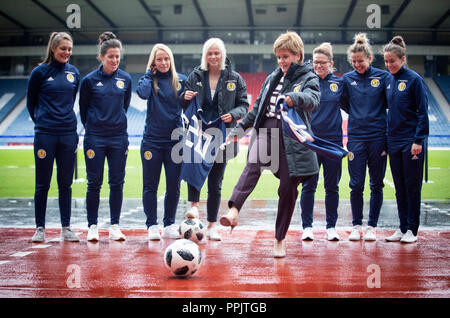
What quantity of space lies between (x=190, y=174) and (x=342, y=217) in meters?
3.24

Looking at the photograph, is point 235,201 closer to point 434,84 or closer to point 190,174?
point 190,174

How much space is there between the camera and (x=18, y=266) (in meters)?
4.64

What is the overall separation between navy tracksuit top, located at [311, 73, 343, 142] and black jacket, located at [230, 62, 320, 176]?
104 centimetres

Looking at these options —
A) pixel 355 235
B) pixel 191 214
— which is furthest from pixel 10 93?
pixel 355 235

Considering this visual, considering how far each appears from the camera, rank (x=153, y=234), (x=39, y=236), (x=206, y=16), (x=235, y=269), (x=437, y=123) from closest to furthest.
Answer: (x=235, y=269)
(x=39, y=236)
(x=153, y=234)
(x=437, y=123)
(x=206, y=16)

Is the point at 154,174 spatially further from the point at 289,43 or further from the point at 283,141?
the point at 289,43

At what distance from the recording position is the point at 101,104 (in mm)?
5977

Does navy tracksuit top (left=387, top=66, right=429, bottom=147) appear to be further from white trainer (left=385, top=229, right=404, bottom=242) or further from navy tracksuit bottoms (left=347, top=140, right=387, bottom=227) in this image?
white trainer (left=385, top=229, right=404, bottom=242)

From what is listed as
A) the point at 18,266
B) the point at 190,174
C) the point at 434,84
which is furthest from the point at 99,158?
the point at 434,84

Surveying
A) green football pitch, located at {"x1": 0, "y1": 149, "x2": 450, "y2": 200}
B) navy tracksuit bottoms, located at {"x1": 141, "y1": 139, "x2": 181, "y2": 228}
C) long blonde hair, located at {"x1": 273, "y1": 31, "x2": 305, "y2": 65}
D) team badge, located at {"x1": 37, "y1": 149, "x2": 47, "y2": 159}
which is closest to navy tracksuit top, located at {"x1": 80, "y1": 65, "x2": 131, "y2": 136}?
navy tracksuit bottoms, located at {"x1": 141, "y1": 139, "x2": 181, "y2": 228}

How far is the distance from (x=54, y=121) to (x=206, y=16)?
98.7 ft

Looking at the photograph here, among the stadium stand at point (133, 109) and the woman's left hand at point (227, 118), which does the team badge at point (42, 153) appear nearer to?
the woman's left hand at point (227, 118)

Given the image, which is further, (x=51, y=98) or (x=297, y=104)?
(x=51, y=98)

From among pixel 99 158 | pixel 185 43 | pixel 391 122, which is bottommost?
pixel 99 158
